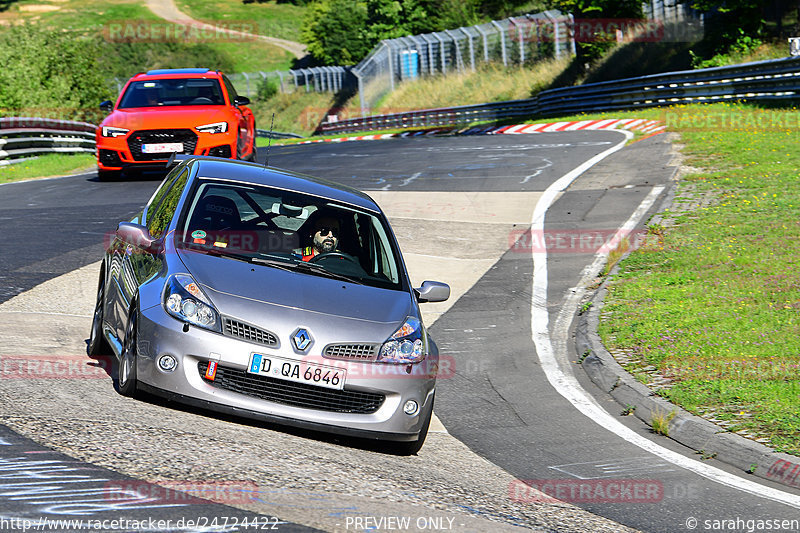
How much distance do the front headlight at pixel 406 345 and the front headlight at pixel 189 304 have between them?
107 cm

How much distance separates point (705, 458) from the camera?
279 inches

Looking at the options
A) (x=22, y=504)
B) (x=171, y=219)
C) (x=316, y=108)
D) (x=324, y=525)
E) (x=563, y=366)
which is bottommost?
(x=316, y=108)

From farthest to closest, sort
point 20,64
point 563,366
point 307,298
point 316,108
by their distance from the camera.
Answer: point 316,108 → point 20,64 → point 563,366 → point 307,298

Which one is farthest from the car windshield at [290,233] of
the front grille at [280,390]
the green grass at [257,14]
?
the green grass at [257,14]

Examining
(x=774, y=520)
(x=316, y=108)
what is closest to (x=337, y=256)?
(x=774, y=520)

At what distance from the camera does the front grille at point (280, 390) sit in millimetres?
6254

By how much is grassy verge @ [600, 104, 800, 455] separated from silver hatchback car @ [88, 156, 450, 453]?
247 cm

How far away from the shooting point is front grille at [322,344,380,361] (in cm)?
630

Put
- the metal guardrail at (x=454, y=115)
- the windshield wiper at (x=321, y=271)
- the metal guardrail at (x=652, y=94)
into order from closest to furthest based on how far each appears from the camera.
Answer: the windshield wiper at (x=321, y=271)
the metal guardrail at (x=652, y=94)
the metal guardrail at (x=454, y=115)

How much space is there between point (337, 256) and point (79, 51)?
43.9 metres

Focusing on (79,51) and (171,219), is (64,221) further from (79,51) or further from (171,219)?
(79,51)

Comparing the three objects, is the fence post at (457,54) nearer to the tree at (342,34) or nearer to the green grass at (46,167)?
the tree at (342,34)

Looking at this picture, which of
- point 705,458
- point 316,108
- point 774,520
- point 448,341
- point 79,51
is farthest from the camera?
point 316,108
